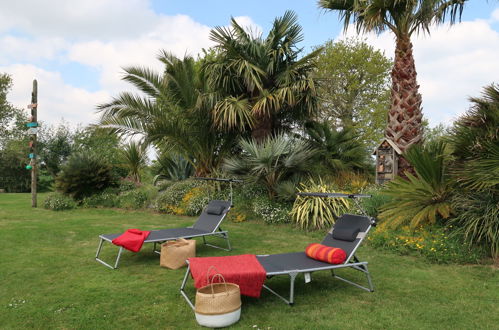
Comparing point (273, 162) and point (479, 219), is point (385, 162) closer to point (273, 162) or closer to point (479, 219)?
point (273, 162)

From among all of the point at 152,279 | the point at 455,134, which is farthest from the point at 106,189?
the point at 455,134

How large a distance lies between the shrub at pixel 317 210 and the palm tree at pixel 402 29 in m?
2.26

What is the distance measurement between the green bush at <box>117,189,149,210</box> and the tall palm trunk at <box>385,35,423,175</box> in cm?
768

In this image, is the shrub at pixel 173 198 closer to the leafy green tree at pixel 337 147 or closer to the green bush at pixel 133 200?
the green bush at pixel 133 200

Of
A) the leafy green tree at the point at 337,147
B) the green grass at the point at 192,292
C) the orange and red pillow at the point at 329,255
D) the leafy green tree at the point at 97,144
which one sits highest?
the leafy green tree at the point at 97,144

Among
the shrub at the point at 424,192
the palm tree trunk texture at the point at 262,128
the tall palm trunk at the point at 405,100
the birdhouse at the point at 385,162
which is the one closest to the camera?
the shrub at the point at 424,192

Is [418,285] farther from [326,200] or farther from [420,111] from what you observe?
[420,111]

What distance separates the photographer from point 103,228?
28.5 ft

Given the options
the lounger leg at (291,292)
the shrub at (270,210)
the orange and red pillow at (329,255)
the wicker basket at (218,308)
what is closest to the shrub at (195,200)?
the shrub at (270,210)

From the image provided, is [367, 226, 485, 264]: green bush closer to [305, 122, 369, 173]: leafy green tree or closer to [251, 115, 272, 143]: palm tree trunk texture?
[305, 122, 369, 173]: leafy green tree

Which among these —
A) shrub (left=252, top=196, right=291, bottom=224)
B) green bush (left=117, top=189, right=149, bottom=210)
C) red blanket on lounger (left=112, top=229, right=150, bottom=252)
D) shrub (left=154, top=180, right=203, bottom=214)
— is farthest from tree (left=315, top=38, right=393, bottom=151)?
red blanket on lounger (left=112, top=229, right=150, bottom=252)

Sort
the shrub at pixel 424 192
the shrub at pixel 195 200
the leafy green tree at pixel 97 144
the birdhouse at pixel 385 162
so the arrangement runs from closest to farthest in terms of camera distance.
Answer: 1. the shrub at pixel 424 192
2. the birdhouse at pixel 385 162
3. the shrub at pixel 195 200
4. the leafy green tree at pixel 97 144

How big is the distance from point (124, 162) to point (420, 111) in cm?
1229

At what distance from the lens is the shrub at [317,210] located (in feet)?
27.1
